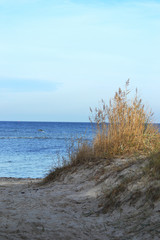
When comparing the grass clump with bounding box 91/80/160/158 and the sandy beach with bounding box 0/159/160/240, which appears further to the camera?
the grass clump with bounding box 91/80/160/158

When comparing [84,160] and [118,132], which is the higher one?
[118,132]

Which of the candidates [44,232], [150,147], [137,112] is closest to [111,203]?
[44,232]

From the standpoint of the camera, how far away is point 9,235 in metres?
4.06

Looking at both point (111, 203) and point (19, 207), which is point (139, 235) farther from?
point (19, 207)

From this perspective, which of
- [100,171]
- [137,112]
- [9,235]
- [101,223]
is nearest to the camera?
[9,235]

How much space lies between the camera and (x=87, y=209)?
5559 millimetres

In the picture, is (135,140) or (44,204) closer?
(44,204)

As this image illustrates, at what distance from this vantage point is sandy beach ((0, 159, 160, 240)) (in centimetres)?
429

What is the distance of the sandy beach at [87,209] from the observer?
14.1 ft

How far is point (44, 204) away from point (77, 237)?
175 cm

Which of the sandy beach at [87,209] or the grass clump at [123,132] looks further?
the grass clump at [123,132]

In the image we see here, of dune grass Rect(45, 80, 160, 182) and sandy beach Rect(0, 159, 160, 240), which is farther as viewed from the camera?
dune grass Rect(45, 80, 160, 182)

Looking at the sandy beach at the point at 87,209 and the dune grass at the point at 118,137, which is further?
the dune grass at the point at 118,137

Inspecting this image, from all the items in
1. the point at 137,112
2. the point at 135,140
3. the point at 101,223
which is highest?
the point at 137,112
